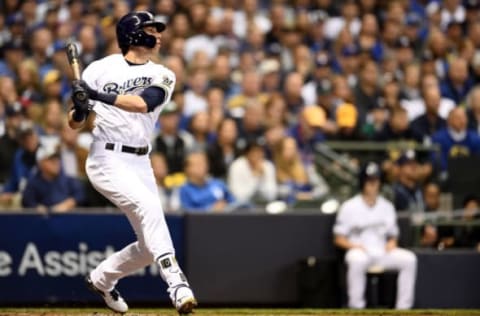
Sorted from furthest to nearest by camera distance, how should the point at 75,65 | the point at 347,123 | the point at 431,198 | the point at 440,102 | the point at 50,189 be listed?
the point at 440,102 < the point at 347,123 < the point at 431,198 < the point at 50,189 < the point at 75,65

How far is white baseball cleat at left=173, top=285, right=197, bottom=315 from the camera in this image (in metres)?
7.56

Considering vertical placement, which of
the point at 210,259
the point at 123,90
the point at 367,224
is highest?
the point at 123,90

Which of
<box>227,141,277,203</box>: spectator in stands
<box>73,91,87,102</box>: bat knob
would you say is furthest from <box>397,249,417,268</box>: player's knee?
<box>73,91,87,102</box>: bat knob

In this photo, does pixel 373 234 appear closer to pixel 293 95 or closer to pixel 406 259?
pixel 406 259

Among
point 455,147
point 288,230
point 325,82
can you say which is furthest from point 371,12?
point 288,230

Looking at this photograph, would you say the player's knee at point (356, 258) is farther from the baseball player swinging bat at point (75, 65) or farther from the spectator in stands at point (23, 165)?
the baseball player swinging bat at point (75, 65)

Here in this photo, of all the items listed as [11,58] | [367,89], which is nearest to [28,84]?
[11,58]

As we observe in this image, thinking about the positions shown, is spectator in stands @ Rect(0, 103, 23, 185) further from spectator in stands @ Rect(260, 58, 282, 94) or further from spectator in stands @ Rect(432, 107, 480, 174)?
spectator in stands @ Rect(432, 107, 480, 174)

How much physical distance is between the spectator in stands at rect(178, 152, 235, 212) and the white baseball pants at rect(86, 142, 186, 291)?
3.30m

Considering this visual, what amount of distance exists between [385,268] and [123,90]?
4.06 meters

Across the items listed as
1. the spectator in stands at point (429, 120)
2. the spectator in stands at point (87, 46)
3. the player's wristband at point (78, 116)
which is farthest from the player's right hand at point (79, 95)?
the spectator in stands at point (429, 120)

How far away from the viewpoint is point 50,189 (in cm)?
1142

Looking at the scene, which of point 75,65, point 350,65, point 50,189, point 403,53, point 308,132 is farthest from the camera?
point 403,53

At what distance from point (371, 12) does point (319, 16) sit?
0.85 meters
